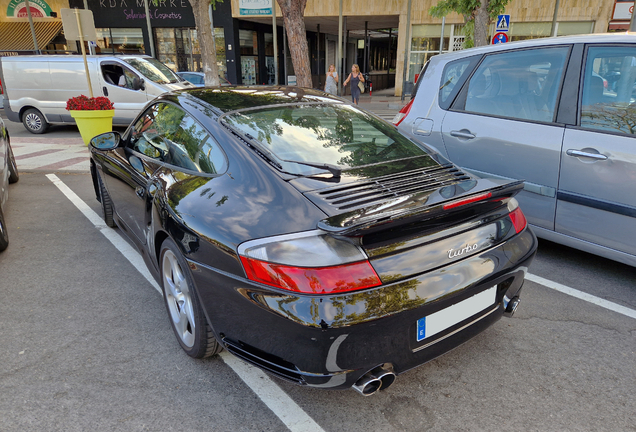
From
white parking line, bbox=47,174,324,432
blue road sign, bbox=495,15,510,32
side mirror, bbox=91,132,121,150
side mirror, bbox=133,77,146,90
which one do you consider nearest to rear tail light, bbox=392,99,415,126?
side mirror, bbox=91,132,121,150

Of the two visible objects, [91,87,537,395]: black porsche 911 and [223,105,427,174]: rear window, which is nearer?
[91,87,537,395]: black porsche 911

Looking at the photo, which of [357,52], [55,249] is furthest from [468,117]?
[357,52]

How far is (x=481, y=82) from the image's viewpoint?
4.15 meters

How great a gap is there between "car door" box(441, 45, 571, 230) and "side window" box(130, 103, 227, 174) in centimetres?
247

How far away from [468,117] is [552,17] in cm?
2066

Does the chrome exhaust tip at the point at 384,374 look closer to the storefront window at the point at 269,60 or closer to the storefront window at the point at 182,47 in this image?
the storefront window at the point at 182,47

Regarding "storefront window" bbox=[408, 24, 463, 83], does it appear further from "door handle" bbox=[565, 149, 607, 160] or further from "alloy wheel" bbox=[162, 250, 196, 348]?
"alloy wheel" bbox=[162, 250, 196, 348]

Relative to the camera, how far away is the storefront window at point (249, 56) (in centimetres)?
2492

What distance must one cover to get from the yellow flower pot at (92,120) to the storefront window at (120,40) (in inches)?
681

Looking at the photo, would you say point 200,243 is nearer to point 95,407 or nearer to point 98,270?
point 95,407

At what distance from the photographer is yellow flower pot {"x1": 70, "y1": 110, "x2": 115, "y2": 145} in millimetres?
9273

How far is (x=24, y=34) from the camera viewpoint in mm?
25984

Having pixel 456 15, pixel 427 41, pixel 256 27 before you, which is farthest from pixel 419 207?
pixel 256 27

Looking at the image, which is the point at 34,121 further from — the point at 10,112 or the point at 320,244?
the point at 320,244
